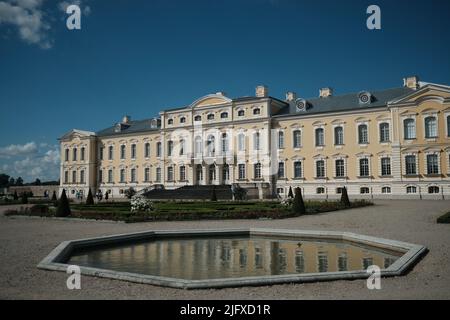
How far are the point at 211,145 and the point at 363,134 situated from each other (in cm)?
1632

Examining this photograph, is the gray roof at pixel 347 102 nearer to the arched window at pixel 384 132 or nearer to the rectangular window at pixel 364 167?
the arched window at pixel 384 132

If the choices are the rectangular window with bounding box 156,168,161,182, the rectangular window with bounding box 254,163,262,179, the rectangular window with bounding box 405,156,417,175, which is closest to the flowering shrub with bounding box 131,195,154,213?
the rectangular window with bounding box 254,163,262,179

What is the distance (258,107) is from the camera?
41656mm

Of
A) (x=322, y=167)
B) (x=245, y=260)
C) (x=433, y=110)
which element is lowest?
(x=245, y=260)

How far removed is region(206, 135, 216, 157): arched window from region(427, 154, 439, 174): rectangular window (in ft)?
69.8

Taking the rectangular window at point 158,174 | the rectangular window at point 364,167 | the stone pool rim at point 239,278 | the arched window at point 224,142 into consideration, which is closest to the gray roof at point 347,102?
the rectangular window at point 364,167

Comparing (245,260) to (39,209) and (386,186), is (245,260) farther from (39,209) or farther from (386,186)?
(386,186)

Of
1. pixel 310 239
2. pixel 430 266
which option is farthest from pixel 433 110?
pixel 430 266

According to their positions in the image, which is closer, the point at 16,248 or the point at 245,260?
the point at 245,260

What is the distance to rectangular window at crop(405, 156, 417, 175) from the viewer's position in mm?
33719

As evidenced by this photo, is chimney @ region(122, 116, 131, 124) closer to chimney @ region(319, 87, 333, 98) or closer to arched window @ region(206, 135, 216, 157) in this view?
arched window @ region(206, 135, 216, 157)

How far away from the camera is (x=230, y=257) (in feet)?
30.9

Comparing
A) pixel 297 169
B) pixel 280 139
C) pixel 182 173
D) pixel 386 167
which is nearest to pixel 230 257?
pixel 386 167
